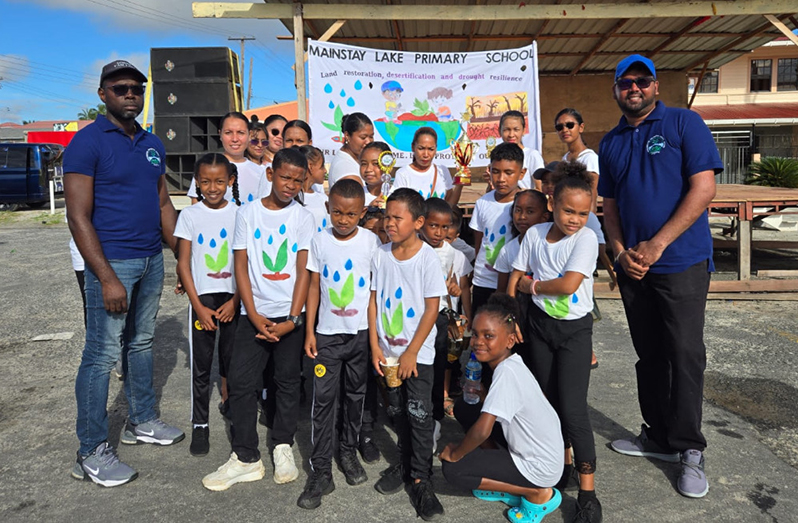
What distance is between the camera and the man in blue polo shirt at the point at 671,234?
287 centimetres

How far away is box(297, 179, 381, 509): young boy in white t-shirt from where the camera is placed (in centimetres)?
291

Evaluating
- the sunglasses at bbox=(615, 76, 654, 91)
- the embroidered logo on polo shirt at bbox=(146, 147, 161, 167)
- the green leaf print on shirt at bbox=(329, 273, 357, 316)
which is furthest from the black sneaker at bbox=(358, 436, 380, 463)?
the sunglasses at bbox=(615, 76, 654, 91)

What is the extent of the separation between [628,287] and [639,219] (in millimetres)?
410

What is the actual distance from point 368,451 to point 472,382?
0.76 meters

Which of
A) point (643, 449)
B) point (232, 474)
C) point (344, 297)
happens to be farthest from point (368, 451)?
point (643, 449)

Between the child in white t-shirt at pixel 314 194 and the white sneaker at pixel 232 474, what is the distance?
1.48 metres

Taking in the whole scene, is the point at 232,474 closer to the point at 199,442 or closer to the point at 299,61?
the point at 199,442

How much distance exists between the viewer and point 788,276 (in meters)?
7.67

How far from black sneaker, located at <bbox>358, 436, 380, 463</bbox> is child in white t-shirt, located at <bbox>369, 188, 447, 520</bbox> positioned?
298 millimetres

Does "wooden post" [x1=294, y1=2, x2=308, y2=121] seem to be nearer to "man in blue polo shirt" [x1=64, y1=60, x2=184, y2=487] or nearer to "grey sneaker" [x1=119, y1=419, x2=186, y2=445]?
"man in blue polo shirt" [x1=64, y1=60, x2=184, y2=487]

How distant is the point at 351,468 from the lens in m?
3.04

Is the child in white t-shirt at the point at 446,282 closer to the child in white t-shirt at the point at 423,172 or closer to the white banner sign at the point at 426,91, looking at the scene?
the child in white t-shirt at the point at 423,172

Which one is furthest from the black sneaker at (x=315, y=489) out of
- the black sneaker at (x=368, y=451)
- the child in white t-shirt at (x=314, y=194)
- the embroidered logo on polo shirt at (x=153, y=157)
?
the embroidered logo on polo shirt at (x=153, y=157)

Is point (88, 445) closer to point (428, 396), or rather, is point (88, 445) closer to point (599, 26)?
point (428, 396)
